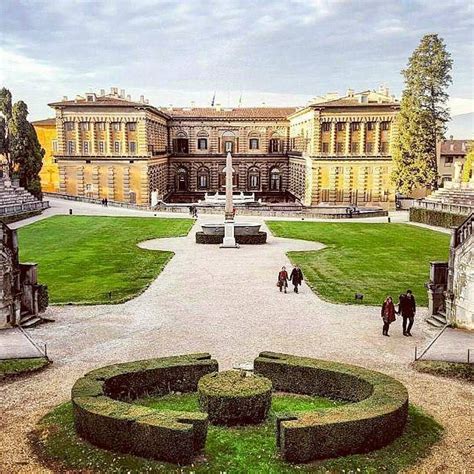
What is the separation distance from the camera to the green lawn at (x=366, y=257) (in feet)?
87.8

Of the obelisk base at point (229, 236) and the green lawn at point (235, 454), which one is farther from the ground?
the obelisk base at point (229, 236)

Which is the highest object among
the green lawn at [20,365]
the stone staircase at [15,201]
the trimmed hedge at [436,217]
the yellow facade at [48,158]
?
the yellow facade at [48,158]

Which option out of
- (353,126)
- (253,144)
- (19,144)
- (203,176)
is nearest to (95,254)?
(19,144)

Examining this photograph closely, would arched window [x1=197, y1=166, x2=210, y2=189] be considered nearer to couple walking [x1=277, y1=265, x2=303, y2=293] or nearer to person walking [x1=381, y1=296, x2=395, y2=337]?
couple walking [x1=277, y1=265, x2=303, y2=293]

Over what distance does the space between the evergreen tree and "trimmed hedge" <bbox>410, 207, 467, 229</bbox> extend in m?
38.6

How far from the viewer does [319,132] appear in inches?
2886

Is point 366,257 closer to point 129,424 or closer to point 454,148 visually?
point 129,424

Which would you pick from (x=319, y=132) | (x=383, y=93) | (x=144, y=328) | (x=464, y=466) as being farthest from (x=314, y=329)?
(x=383, y=93)

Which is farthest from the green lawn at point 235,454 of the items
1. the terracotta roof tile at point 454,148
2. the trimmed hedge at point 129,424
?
the terracotta roof tile at point 454,148

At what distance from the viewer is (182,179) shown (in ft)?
306

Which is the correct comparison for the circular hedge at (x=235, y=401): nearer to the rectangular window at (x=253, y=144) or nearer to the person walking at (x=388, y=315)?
the person walking at (x=388, y=315)

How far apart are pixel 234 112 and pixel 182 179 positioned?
1371 centimetres

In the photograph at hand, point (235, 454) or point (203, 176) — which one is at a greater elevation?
point (203, 176)

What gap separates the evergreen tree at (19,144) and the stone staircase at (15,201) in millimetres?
2138
